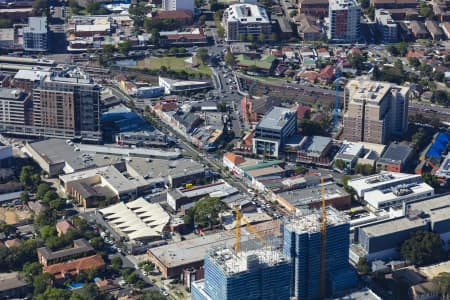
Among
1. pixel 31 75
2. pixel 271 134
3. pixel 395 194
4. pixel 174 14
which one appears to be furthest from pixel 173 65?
pixel 395 194

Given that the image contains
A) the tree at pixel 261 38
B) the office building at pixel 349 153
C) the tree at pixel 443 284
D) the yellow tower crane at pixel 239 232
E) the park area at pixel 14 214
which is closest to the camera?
the yellow tower crane at pixel 239 232

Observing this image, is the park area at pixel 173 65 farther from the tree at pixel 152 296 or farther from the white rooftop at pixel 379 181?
the tree at pixel 152 296

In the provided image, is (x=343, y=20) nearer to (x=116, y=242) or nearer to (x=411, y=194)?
(x=411, y=194)

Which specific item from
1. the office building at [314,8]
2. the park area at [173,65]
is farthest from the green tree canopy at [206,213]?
the office building at [314,8]

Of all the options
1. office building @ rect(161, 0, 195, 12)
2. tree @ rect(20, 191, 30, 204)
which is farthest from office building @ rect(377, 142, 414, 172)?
office building @ rect(161, 0, 195, 12)

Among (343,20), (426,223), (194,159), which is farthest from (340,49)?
(426,223)

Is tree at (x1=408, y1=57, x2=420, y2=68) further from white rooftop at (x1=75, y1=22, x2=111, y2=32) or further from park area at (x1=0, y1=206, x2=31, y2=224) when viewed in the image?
park area at (x1=0, y1=206, x2=31, y2=224)
